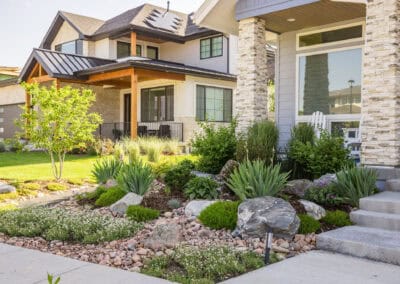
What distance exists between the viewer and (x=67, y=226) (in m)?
5.70

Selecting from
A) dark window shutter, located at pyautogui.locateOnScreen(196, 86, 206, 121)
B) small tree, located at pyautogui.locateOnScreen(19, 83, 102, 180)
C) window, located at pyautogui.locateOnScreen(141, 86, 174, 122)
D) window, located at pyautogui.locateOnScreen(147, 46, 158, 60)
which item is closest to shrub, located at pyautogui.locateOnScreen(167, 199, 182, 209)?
small tree, located at pyautogui.locateOnScreen(19, 83, 102, 180)

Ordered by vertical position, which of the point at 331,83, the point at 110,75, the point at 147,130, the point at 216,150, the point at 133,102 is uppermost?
the point at 110,75

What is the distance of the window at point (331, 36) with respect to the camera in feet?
32.4

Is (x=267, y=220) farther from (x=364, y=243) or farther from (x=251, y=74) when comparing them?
(x=251, y=74)

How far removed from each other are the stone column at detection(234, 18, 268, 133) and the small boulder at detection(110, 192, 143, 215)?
360 centimetres

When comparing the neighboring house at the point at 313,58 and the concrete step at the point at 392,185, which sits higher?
the neighboring house at the point at 313,58

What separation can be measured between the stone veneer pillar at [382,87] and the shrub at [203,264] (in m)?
3.62

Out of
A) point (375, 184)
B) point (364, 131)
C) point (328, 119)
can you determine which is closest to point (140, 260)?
point (375, 184)

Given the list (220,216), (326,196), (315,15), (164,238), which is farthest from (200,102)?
(164,238)

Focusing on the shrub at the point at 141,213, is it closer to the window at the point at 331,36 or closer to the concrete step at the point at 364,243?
the concrete step at the point at 364,243

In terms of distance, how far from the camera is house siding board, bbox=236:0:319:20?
29.1 feet

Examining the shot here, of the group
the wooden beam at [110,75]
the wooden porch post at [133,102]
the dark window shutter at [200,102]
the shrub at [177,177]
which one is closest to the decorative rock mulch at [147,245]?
the shrub at [177,177]

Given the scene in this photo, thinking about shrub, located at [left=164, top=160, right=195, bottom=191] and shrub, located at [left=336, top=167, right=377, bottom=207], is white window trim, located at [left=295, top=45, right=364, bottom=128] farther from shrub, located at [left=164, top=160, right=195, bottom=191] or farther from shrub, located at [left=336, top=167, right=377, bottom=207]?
shrub, located at [left=164, top=160, right=195, bottom=191]

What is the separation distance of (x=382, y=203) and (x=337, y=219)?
2.08ft
